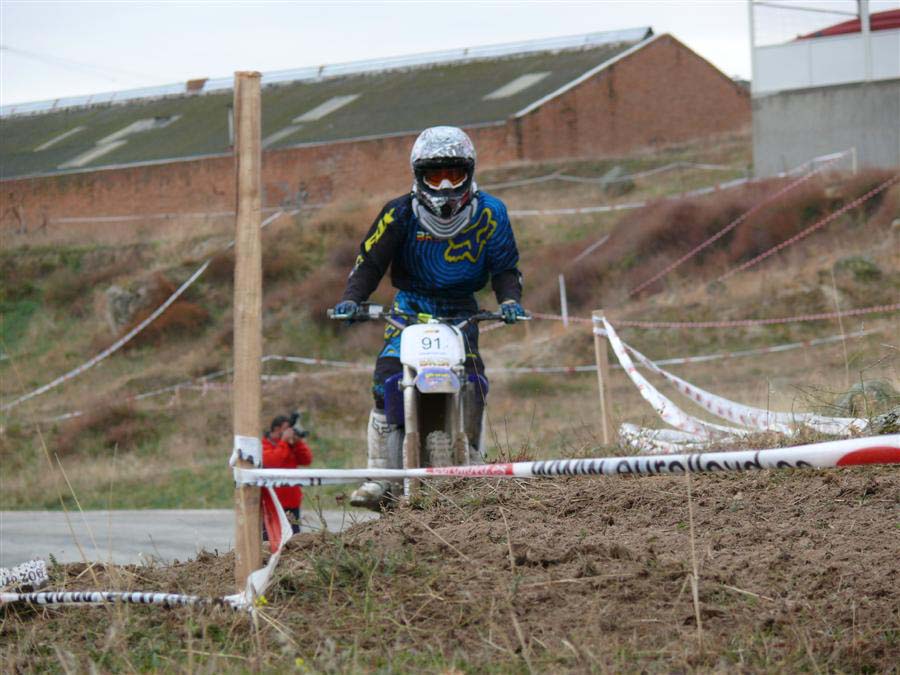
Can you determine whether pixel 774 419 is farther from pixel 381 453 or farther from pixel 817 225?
pixel 817 225

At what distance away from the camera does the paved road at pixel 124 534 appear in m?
11.9

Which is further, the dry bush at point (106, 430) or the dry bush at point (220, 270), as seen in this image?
the dry bush at point (220, 270)

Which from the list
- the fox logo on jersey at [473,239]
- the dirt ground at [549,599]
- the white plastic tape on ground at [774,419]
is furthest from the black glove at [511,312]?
the dirt ground at [549,599]

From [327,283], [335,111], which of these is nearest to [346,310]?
[327,283]

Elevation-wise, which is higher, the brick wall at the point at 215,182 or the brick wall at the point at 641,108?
the brick wall at the point at 641,108

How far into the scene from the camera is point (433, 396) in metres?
7.98

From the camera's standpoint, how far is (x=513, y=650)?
451cm

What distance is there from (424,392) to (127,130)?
168 ft

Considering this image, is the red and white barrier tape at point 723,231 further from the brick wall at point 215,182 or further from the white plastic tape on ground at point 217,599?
the white plastic tape on ground at point 217,599

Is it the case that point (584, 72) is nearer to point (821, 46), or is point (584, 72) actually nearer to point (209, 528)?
point (821, 46)

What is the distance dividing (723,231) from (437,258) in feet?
67.8

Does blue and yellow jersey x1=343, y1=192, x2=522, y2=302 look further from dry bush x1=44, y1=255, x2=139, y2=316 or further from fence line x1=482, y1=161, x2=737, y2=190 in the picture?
dry bush x1=44, y1=255, x2=139, y2=316

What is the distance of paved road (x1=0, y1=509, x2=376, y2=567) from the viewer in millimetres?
11850

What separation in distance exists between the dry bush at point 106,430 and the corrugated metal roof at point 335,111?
60.1 ft
